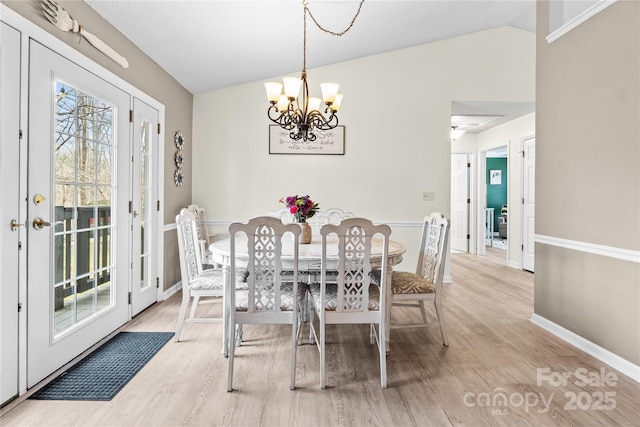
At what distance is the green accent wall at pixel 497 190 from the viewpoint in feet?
34.5

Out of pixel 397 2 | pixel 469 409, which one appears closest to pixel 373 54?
pixel 397 2

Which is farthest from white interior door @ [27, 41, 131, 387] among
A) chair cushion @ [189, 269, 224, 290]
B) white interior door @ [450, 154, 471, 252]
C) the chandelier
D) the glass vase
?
white interior door @ [450, 154, 471, 252]

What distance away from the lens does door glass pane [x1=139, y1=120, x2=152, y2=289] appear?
345 centimetres

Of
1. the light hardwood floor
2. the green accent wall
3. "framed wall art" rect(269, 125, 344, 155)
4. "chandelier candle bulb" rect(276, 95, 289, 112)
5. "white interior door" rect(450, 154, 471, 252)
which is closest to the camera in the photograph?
the light hardwood floor

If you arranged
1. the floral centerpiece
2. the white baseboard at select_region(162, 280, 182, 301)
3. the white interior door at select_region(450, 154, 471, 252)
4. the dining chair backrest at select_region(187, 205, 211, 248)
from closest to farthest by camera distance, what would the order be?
the floral centerpiece → the white baseboard at select_region(162, 280, 182, 301) → the dining chair backrest at select_region(187, 205, 211, 248) → the white interior door at select_region(450, 154, 471, 252)

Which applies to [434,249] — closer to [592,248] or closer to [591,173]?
[592,248]

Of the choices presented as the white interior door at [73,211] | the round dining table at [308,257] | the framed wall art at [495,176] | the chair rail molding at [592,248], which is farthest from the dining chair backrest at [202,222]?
the framed wall art at [495,176]

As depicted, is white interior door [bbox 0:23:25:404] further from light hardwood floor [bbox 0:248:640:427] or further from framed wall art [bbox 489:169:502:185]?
framed wall art [bbox 489:169:502:185]

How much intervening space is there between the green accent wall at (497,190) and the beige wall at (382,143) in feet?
20.4

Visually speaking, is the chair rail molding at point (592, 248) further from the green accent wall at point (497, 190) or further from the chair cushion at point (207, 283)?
the green accent wall at point (497, 190)

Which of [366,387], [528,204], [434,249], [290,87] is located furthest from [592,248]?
[528,204]

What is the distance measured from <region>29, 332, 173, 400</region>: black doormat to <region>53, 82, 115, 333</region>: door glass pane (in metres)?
0.27

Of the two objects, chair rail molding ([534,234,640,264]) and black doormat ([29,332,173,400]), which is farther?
chair rail molding ([534,234,640,264])

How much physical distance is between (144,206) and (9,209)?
167 centimetres
